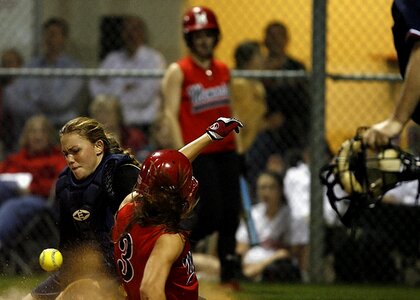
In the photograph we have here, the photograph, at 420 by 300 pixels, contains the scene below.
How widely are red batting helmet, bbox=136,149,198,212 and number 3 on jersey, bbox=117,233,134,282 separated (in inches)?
9.0

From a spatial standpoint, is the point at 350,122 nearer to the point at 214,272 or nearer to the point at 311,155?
the point at 311,155

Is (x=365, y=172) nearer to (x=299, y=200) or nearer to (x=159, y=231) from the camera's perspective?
(x=159, y=231)

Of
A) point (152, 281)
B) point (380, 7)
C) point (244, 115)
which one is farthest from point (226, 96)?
point (152, 281)

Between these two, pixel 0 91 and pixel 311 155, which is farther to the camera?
pixel 0 91

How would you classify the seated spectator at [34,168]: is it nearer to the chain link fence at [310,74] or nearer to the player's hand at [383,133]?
the chain link fence at [310,74]

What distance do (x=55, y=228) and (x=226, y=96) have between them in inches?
90.9

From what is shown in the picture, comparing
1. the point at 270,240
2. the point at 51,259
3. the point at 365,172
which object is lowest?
the point at 270,240

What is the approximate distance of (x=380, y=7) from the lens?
11.3 m

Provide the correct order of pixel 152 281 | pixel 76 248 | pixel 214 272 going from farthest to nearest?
pixel 214 272, pixel 76 248, pixel 152 281

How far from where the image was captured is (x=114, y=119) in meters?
10.6

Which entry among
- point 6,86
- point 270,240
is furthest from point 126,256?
point 6,86

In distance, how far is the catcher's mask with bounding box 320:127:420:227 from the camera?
6371mm

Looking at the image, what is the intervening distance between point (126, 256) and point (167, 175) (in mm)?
430

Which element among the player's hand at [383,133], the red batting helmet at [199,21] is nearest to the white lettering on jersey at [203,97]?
the red batting helmet at [199,21]
